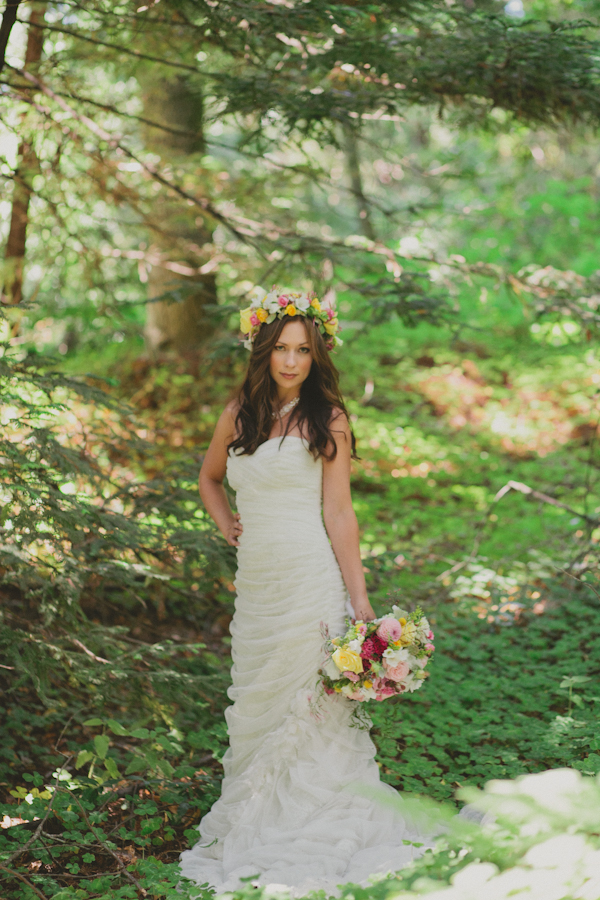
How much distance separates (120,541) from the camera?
3.85 m

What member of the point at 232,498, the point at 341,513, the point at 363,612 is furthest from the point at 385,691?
the point at 232,498

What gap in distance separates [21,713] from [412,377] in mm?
8470

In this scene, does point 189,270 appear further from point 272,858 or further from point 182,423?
point 272,858

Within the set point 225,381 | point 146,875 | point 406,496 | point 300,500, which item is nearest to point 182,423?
point 225,381

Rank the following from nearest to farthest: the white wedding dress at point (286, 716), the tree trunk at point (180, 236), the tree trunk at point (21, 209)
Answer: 1. the white wedding dress at point (286, 716)
2. the tree trunk at point (21, 209)
3. the tree trunk at point (180, 236)

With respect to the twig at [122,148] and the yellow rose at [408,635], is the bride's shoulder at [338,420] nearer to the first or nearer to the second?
the yellow rose at [408,635]

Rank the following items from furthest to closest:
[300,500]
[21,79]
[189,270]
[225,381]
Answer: [225,381] → [189,270] → [21,79] → [300,500]

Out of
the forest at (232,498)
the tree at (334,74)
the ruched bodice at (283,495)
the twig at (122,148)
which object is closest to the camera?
the forest at (232,498)

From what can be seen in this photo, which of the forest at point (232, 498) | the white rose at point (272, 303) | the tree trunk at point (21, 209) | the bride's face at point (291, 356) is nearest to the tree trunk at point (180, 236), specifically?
the forest at point (232, 498)

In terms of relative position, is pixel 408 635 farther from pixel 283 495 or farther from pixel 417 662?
pixel 283 495

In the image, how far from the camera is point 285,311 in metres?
3.50

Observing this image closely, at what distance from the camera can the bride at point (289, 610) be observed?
3.08 metres

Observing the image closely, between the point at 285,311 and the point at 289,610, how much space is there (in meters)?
1.44

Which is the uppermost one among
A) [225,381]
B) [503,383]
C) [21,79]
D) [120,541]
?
[21,79]
